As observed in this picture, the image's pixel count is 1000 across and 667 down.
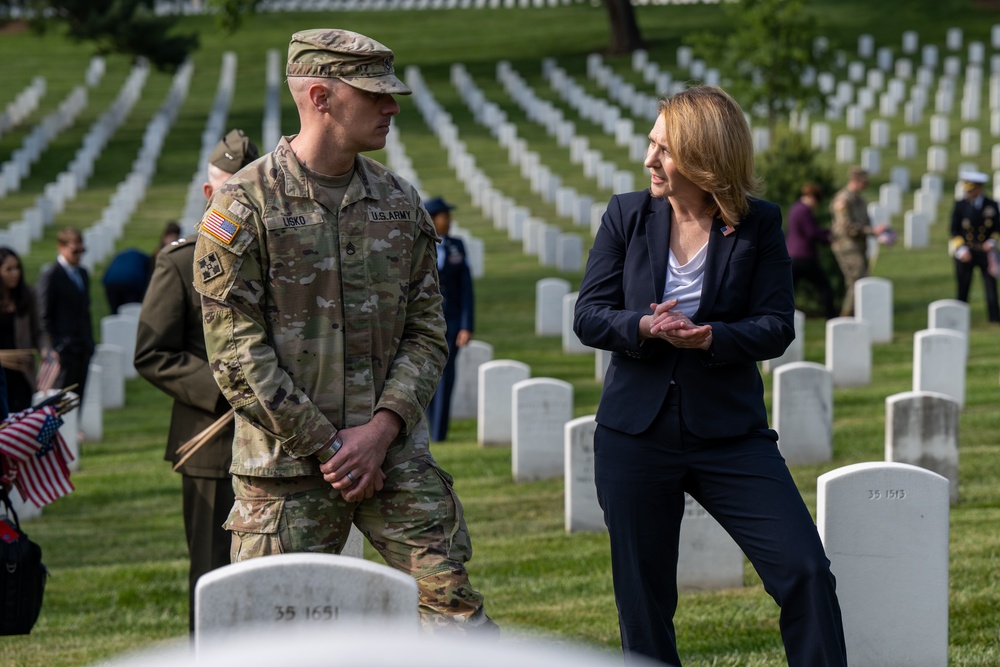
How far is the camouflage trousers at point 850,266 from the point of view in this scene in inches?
703

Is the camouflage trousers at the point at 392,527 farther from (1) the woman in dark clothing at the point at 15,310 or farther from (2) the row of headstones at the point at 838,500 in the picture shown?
(1) the woman in dark clothing at the point at 15,310

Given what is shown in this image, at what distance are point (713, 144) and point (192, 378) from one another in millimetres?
2128

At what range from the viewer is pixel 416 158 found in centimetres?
3566

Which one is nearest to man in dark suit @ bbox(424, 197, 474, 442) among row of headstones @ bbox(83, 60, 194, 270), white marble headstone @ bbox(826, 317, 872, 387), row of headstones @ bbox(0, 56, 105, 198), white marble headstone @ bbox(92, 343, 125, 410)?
white marble headstone @ bbox(826, 317, 872, 387)

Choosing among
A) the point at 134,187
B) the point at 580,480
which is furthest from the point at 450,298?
the point at 134,187

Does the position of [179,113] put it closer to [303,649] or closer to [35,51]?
[35,51]

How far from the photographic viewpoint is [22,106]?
145ft

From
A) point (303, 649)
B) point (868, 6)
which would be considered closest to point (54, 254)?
point (303, 649)

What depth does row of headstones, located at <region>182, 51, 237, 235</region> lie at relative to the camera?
2769cm

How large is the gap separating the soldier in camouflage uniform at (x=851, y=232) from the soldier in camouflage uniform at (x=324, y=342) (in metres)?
14.2

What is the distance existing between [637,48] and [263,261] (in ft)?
152

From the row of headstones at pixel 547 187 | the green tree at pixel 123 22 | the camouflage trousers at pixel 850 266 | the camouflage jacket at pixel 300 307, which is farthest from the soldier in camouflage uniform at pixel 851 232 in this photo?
the green tree at pixel 123 22

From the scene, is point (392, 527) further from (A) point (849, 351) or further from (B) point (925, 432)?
(A) point (849, 351)

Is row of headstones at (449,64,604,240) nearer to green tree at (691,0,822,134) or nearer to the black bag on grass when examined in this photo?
green tree at (691,0,822,134)
